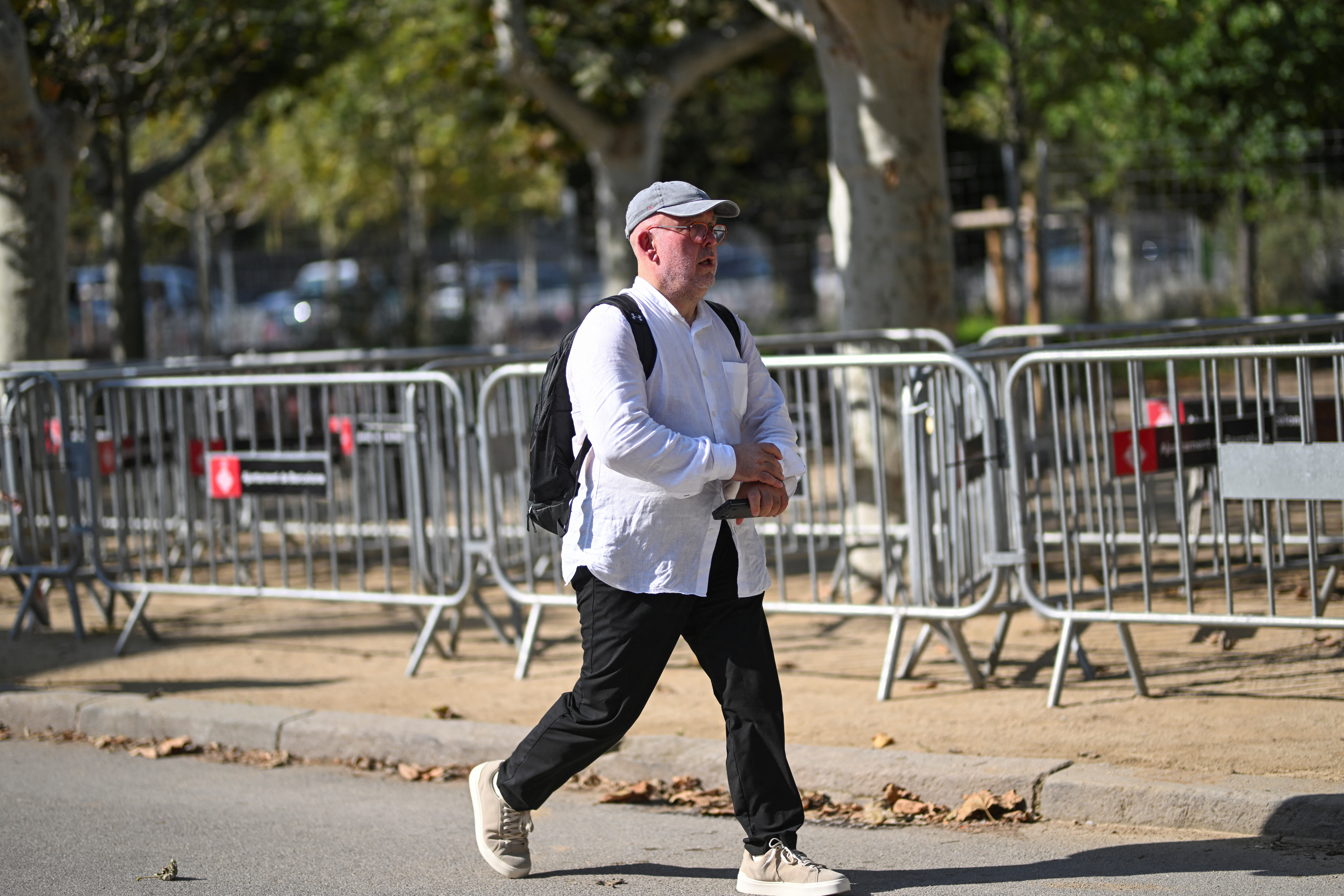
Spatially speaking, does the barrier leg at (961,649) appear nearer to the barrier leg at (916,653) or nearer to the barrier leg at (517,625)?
the barrier leg at (916,653)

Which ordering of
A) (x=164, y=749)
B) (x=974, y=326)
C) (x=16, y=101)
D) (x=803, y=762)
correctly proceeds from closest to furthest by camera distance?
1. (x=803, y=762)
2. (x=164, y=749)
3. (x=16, y=101)
4. (x=974, y=326)

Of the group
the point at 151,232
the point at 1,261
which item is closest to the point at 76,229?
the point at 151,232

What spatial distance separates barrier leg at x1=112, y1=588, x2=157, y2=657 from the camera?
7.68m

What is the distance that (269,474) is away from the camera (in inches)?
289

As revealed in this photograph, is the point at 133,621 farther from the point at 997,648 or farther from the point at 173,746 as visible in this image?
the point at 997,648

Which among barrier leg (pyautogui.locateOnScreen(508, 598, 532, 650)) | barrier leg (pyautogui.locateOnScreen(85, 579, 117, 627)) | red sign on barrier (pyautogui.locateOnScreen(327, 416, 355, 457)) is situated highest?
red sign on barrier (pyautogui.locateOnScreen(327, 416, 355, 457))

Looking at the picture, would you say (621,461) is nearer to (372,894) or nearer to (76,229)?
(372,894)

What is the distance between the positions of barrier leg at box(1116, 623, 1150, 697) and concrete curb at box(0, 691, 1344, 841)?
3.19 feet

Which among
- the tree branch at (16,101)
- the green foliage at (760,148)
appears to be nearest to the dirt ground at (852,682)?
the tree branch at (16,101)

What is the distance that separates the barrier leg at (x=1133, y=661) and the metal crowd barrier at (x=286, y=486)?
296 centimetres

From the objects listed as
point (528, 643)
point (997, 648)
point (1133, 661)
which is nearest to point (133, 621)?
point (528, 643)

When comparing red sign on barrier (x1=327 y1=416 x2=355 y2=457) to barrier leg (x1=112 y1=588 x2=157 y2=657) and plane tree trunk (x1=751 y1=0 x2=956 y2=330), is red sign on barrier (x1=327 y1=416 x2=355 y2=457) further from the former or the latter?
plane tree trunk (x1=751 y1=0 x2=956 y2=330)

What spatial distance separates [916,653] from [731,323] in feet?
8.79

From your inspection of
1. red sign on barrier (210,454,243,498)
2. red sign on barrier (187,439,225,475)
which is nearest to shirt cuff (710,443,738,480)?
red sign on barrier (210,454,243,498)
